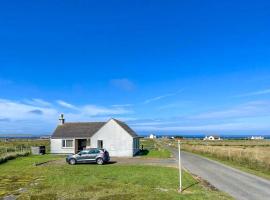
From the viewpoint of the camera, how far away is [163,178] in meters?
24.0

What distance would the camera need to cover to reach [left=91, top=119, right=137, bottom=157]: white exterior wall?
4944cm

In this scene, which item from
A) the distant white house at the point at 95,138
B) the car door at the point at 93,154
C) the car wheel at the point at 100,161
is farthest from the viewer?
the distant white house at the point at 95,138

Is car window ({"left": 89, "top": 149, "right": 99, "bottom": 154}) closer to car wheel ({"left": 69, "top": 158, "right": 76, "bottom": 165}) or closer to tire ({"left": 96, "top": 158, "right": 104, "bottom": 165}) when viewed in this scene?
tire ({"left": 96, "top": 158, "right": 104, "bottom": 165})

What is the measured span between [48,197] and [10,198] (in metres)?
1.85

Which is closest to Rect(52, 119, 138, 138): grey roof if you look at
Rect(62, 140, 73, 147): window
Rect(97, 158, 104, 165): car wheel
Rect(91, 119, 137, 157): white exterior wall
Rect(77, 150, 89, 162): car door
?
Rect(62, 140, 73, 147): window

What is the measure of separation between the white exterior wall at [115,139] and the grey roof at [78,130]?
2729 millimetres

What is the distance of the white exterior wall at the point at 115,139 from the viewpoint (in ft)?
162

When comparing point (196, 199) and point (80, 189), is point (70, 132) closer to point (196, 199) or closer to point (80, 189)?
point (80, 189)

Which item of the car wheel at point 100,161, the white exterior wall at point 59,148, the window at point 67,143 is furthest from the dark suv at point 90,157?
the window at point 67,143

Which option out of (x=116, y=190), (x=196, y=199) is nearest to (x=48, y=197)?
(x=116, y=190)

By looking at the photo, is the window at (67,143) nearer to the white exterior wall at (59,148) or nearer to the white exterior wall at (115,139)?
the white exterior wall at (59,148)

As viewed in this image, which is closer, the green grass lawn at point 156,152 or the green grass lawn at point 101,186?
the green grass lawn at point 101,186

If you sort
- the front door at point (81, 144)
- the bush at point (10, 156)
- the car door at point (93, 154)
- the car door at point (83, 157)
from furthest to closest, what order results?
the front door at point (81, 144), the bush at point (10, 156), the car door at point (83, 157), the car door at point (93, 154)

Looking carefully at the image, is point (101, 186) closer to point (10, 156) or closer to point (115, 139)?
point (10, 156)
